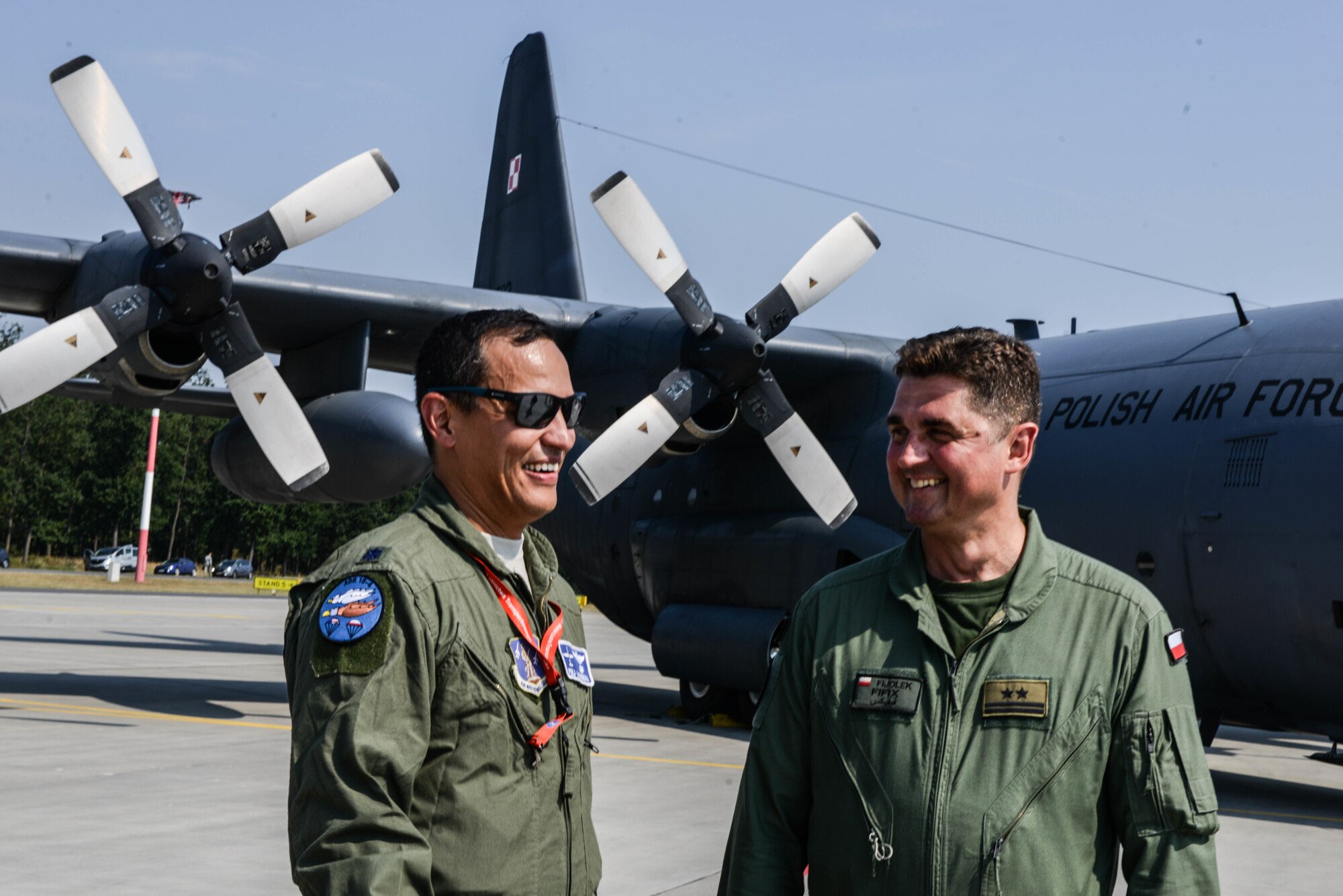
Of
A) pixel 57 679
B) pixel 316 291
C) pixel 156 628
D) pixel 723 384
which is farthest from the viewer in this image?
pixel 156 628

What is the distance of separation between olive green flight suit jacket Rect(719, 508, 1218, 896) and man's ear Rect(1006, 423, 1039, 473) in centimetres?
14

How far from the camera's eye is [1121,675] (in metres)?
2.48

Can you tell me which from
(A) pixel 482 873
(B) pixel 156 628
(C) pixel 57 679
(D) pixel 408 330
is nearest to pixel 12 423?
(B) pixel 156 628

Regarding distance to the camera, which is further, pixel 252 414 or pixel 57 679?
pixel 57 679

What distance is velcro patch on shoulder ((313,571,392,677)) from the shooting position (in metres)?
2.35

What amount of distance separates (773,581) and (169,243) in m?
6.06

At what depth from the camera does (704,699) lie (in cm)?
1370

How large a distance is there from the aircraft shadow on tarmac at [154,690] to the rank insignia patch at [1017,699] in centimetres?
1130

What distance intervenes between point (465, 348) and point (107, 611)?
30984 mm

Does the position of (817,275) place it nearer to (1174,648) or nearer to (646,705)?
(646,705)

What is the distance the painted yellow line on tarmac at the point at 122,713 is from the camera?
12117 mm

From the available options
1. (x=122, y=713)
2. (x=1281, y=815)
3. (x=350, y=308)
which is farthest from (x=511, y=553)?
(x=122, y=713)

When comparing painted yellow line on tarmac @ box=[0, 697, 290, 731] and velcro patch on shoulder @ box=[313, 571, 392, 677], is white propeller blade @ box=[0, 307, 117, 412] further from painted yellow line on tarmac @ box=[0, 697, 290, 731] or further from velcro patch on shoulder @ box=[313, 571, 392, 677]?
velcro patch on shoulder @ box=[313, 571, 392, 677]

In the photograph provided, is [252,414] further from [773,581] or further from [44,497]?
[44,497]
